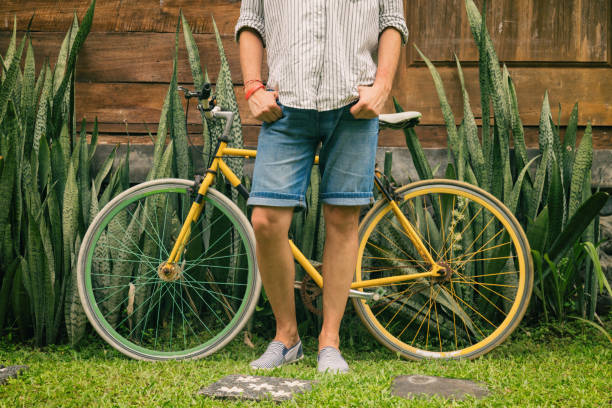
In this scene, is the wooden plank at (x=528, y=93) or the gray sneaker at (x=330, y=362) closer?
the gray sneaker at (x=330, y=362)

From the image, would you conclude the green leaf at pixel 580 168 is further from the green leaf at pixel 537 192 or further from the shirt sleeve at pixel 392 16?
the shirt sleeve at pixel 392 16

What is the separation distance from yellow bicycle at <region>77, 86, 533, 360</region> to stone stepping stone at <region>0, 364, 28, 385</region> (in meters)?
0.30

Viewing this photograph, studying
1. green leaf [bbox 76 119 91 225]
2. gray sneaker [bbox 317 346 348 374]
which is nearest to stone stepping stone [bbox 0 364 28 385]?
green leaf [bbox 76 119 91 225]

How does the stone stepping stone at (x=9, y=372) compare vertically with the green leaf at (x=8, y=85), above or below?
below

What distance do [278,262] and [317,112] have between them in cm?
56

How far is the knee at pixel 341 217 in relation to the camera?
2.11 meters

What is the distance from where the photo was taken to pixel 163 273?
2.24m

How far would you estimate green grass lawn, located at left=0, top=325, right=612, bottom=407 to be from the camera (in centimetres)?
177

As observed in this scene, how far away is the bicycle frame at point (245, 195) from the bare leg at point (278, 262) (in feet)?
0.71

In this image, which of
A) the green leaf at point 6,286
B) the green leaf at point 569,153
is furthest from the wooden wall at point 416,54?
the green leaf at point 6,286

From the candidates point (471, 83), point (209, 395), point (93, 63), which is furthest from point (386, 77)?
point (93, 63)

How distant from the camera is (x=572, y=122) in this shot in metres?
2.80

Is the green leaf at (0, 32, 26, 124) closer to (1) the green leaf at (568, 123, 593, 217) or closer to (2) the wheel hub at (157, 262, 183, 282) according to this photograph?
(2) the wheel hub at (157, 262, 183, 282)

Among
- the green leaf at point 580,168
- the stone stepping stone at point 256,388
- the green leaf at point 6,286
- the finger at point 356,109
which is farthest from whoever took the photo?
the green leaf at point 580,168
